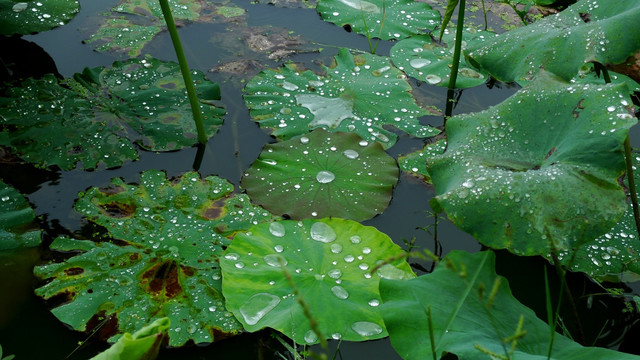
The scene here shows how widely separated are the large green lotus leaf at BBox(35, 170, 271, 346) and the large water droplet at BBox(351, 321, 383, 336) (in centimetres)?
34

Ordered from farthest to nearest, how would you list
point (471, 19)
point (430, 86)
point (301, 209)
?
point (471, 19), point (430, 86), point (301, 209)

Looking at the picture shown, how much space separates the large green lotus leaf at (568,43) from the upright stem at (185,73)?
1045 mm

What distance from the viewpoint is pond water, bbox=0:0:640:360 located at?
1452mm

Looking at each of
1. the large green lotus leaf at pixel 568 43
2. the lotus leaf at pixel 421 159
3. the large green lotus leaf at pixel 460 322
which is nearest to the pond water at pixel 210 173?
the lotus leaf at pixel 421 159

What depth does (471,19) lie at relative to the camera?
3.04 metres

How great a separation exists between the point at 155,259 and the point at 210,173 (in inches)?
19.5

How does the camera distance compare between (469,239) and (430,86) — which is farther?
(430,86)

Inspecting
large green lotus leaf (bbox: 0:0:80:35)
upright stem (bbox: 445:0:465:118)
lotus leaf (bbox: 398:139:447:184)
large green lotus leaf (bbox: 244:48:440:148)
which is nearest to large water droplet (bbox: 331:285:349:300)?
lotus leaf (bbox: 398:139:447:184)

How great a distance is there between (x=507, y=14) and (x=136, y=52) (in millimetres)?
2156

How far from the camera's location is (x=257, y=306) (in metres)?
1.47

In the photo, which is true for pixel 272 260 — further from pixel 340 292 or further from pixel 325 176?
pixel 325 176

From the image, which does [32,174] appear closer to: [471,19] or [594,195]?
[594,195]

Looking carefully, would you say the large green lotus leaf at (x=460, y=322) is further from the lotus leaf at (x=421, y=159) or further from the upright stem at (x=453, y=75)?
the upright stem at (x=453, y=75)

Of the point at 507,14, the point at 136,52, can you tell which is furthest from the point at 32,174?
the point at 507,14
